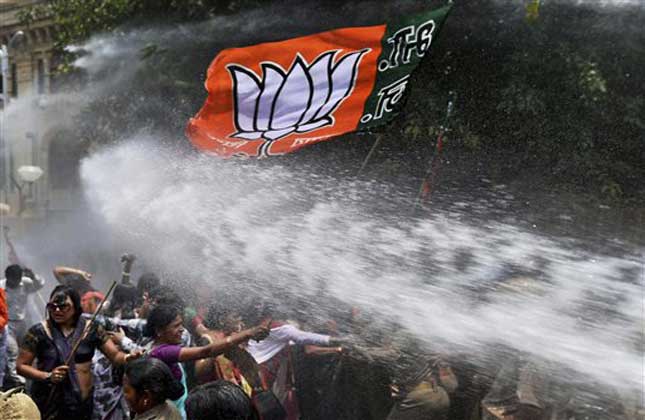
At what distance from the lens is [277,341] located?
20.0 ft

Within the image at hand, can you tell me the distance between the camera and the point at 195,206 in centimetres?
948

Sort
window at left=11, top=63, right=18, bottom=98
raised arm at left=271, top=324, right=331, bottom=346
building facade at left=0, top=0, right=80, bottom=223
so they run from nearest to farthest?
raised arm at left=271, top=324, right=331, bottom=346 → building facade at left=0, top=0, right=80, bottom=223 → window at left=11, top=63, right=18, bottom=98

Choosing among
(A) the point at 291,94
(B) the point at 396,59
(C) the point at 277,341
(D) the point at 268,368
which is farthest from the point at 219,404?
(B) the point at 396,59

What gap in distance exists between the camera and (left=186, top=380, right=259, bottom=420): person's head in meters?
3.22

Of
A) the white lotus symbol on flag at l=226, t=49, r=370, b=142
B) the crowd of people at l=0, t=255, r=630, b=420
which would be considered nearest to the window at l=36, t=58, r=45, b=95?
the white lotus symbol on flag at l=226, t=49, r=370, b=142

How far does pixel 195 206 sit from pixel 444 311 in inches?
167

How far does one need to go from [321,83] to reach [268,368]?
2361 mm

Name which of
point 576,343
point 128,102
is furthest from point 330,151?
point 576,343

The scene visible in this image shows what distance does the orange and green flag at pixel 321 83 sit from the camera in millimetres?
7301

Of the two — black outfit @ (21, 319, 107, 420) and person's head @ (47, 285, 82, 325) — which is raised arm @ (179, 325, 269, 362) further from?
person's head @ (47, 285, 82, 325)

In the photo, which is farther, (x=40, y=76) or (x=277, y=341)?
(x=40, y=76)

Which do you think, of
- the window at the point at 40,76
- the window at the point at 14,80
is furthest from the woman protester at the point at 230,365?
the window at the point at 14,80

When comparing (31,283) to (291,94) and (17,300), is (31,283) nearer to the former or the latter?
(17,300)

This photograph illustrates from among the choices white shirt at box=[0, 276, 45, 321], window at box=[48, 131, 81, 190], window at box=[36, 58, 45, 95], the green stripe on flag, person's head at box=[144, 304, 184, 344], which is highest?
the green stripe on flag
